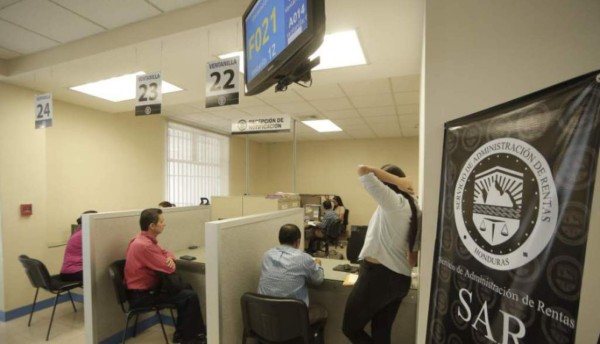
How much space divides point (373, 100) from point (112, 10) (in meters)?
3.20

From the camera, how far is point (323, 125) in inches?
240

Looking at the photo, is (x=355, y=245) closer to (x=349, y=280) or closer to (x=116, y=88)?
(x=349, y=280)

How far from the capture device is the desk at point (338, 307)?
2.10 m

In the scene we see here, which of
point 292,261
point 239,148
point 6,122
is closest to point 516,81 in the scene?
point 292,261

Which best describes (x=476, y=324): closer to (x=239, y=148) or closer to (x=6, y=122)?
(x=6, y=122)

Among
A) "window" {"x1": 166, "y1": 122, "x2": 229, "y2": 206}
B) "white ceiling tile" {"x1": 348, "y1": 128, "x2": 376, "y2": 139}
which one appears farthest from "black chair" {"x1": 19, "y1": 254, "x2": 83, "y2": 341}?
"white ceiling tile" {"x1": 348, "y1": 128, "x2": 376, "y2": 139}

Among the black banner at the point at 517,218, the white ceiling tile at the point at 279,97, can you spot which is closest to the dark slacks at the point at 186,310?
the black banner at the point at 517,218

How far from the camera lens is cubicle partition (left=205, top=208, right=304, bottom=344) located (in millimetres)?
1873

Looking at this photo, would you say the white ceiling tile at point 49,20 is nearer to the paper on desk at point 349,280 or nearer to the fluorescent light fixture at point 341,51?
the fluorescent light fixture at point 341,51

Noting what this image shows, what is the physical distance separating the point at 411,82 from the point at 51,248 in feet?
16.1

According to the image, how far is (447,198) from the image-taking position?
125 centimetres

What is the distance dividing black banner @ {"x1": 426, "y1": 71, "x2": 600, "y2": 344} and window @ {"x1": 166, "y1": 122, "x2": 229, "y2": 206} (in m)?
5.39

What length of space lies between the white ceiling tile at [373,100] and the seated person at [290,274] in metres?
2.65

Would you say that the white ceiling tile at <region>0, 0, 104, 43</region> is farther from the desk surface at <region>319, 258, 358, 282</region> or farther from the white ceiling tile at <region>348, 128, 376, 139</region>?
the white ceiling tile at <region>348, 128, 376, 139</region>
